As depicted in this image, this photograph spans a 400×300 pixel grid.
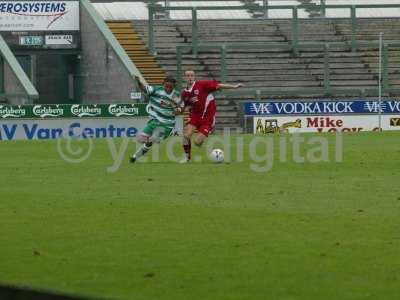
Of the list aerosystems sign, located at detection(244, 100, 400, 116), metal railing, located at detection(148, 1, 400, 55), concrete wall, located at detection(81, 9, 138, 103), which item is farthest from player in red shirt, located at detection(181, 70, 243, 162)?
metal railing, located at detection(148, 1, 400, 55)

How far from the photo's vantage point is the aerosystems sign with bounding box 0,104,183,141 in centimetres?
4469

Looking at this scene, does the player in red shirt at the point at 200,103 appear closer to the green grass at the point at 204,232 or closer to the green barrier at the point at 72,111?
the green grass at the point at 204,232

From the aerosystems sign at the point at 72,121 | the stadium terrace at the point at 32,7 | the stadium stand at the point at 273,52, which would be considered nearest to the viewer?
the aerosystems sign at the point at 72,121

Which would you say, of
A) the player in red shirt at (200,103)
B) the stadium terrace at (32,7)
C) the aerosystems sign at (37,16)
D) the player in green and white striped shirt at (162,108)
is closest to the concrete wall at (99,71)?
the aerosystems sign at (37,16)

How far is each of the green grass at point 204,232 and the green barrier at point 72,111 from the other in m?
18.0

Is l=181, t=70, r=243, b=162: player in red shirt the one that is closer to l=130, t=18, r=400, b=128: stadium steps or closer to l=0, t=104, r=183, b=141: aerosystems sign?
l=0, t=104, r=183, b=141: aerosystems sign

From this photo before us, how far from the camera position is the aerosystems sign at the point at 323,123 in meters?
50.9

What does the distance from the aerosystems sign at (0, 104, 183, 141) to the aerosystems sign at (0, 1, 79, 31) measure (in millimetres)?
11682

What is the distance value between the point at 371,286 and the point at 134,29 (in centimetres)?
4970

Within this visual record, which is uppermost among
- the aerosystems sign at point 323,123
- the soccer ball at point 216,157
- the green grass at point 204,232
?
the aerosystems sign at point 323,123

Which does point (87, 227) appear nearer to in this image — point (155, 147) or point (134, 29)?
point (155, 147)

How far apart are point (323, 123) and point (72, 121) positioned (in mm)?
10951

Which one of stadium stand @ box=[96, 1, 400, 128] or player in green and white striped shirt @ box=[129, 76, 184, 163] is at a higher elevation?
stadium stand @ box=[96, 1, 400, 128]

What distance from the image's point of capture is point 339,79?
196ft
